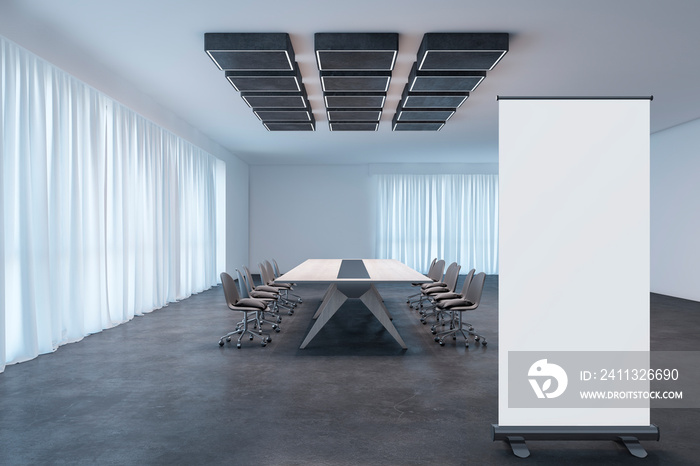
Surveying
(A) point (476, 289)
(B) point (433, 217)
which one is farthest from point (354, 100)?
(B) point (433, 217)

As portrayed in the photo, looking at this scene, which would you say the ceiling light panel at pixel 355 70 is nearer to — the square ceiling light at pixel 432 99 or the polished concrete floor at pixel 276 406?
the square ceiling light at pixel 432 99

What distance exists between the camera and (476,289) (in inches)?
215

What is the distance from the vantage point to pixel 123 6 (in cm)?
433

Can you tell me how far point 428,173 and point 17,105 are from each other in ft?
36.5

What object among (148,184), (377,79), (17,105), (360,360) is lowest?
(360,360)

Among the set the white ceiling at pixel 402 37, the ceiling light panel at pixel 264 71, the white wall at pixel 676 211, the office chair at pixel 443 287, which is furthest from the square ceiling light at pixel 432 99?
the white wall at pixel 676 211

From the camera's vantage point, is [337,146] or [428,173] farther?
[428,173]

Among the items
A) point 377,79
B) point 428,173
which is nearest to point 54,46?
point 377,79

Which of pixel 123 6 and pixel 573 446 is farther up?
pixel 123 6

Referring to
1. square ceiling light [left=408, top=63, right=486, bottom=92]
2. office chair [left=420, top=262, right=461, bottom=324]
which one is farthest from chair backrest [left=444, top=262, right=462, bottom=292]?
square ceiling light [left=408, top=63, right=486, bottom=92]

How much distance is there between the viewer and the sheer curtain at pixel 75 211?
14.9 feet

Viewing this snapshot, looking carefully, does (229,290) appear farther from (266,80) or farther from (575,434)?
(575,434)

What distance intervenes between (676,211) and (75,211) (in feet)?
33.0

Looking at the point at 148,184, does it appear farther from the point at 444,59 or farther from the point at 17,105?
the point at 444,59
